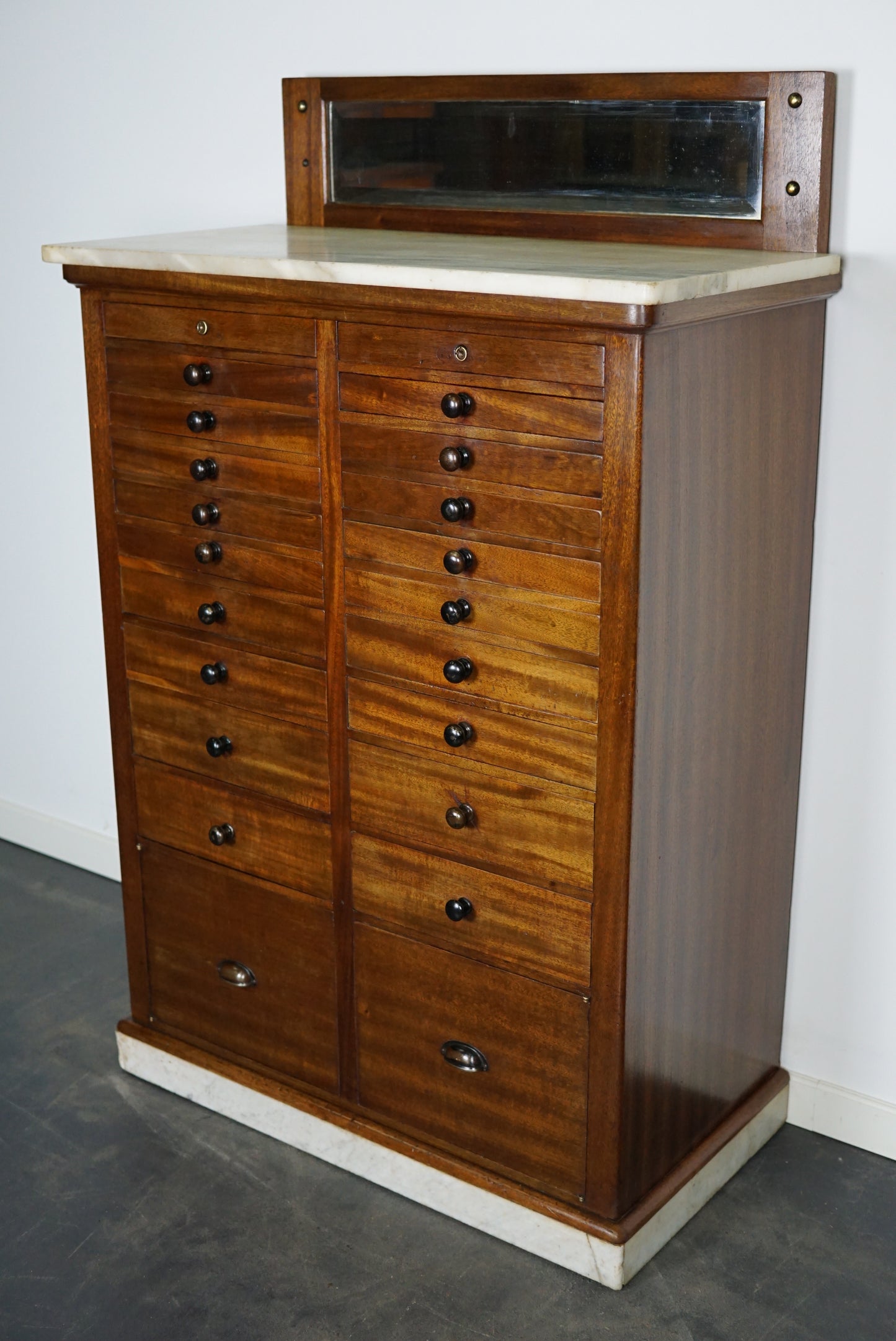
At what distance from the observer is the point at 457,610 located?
185 centimetres

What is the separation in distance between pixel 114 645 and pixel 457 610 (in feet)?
2.40

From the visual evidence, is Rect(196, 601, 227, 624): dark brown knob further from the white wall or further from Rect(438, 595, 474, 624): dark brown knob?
the white wall

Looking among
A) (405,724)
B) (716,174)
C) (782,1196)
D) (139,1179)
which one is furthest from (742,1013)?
(716,174)

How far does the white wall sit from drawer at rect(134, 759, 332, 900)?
75 centimetres

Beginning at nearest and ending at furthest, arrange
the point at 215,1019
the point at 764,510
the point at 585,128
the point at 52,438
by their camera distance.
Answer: the point at 764,510, the point at 585,128, the point at 215,1019, the point at 52,438

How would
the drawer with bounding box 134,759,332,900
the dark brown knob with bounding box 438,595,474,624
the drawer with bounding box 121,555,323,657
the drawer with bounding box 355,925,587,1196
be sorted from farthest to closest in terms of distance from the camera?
the drawer with bounding box 134,759,332,900
the drawer with bounding box 121,555,323,657
the drawer with bounding box 355,925,587,1196
the dark brown knob with bounding box 438,595,474,624

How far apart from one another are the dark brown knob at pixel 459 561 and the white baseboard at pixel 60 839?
1611mm

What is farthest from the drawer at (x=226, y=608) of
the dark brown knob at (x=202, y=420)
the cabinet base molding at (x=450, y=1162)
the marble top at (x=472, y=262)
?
the cabinet base molding at (x=450, y=1162)

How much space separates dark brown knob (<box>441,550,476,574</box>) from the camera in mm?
1827

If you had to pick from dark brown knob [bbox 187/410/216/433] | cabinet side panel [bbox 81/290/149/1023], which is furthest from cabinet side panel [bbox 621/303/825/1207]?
cabinet side panel [bbox 81/290/149/1023]

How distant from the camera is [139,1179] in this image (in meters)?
2.25

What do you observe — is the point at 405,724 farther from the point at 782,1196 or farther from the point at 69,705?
the point at 69,705

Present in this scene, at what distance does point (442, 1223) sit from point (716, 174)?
1.53 metres

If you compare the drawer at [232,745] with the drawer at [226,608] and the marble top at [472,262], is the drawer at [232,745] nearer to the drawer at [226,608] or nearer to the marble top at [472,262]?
the drawer at [226,608]
